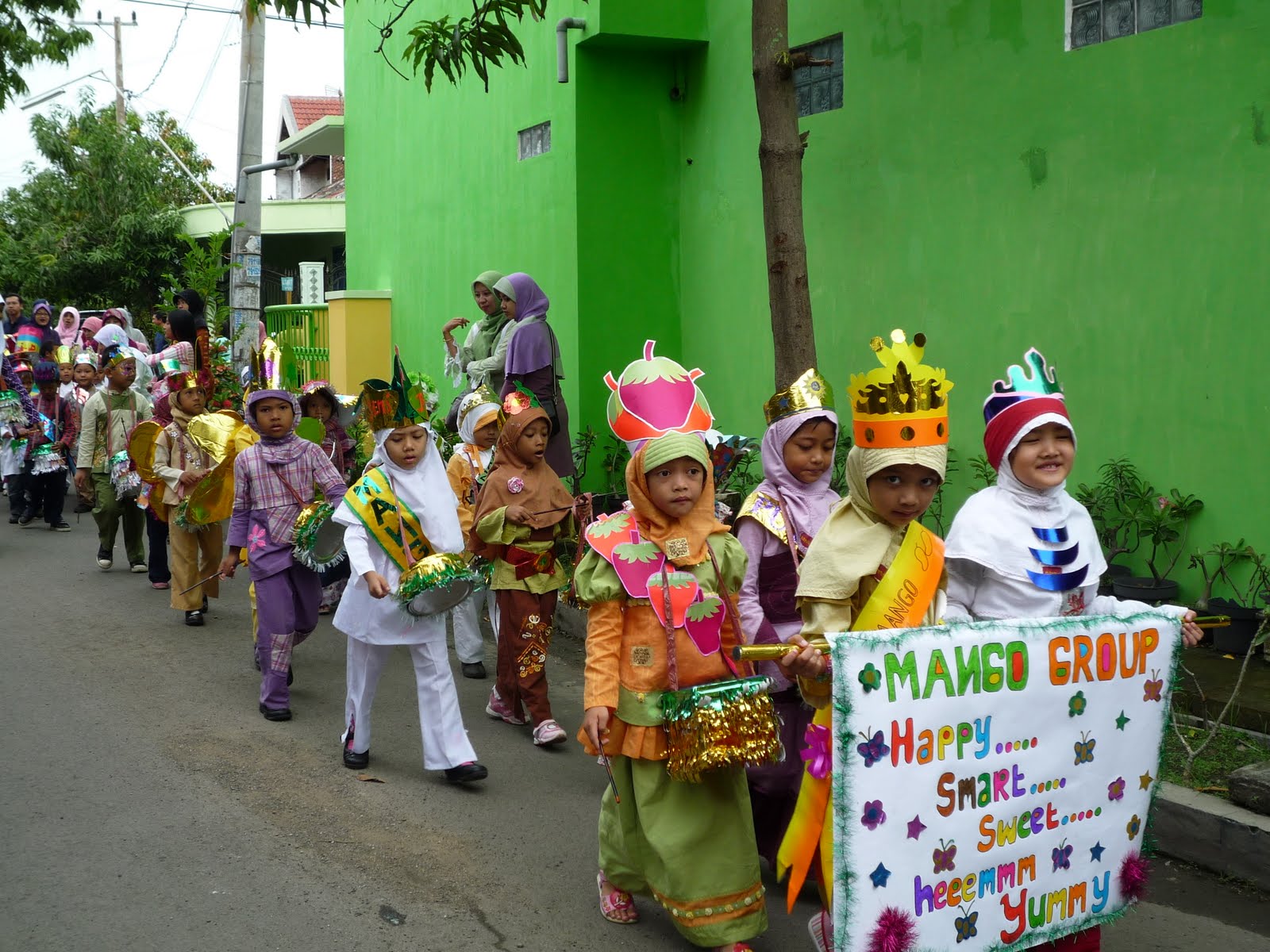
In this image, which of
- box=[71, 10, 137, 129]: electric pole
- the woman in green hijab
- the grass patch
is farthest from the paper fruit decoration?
box=[71, 10, 137, 129]: electric pole

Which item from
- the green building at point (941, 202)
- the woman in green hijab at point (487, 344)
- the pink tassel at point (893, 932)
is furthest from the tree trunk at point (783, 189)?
the pink tassel at point (893, 932)

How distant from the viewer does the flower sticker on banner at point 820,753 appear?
3623 mm

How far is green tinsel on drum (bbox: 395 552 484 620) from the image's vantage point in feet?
18.8

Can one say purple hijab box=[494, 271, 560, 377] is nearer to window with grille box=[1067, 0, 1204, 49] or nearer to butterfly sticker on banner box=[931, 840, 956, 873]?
window with grille box=[1067, 0, 1204, 49]

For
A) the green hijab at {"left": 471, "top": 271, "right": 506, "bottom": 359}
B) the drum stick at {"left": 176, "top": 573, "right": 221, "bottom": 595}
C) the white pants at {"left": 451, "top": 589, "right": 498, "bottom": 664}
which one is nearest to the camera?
the white pants at {"left": 451, "top": 589, "right": 498, "bottom": 664}

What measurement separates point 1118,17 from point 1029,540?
515cm

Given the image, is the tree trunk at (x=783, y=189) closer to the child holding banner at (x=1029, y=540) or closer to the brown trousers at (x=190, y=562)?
the child holding banner at (x=1029, y=540)

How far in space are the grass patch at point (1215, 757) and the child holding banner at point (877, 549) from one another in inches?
76.6

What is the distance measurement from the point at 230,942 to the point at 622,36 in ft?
29.5

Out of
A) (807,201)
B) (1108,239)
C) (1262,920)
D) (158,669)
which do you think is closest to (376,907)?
(1262,920)

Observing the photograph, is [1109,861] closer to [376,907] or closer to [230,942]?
[376,907]

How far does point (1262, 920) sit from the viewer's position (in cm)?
454

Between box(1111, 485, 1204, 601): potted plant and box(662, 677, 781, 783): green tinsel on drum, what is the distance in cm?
415

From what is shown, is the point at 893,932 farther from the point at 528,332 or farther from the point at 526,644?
the point at 528,332
